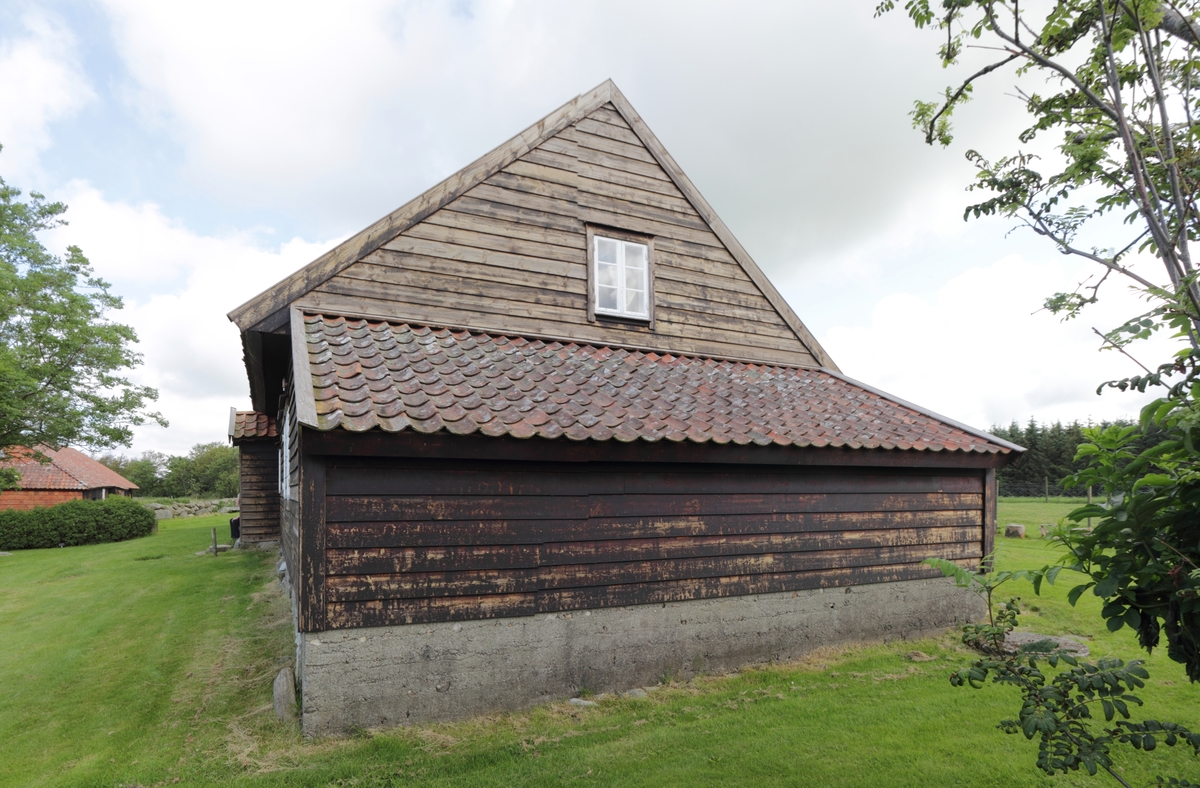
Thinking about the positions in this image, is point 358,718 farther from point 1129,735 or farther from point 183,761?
point 1129,735

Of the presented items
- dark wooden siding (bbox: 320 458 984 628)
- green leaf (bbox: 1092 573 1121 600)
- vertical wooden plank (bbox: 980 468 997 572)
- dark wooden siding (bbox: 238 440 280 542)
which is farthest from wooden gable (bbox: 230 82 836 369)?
dark wooden siding (bbox: 238 440 280 542)

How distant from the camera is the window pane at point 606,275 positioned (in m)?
9.05

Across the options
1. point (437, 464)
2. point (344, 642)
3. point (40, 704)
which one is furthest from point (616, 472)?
point (40, 704)

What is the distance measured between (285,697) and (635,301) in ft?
21.2

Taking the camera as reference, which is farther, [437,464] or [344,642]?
[437,464]

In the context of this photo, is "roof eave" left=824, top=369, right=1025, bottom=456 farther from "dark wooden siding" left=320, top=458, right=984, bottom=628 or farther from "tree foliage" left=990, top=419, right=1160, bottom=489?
"tree foliage" left=990, top=419, right=1160, bottom=489

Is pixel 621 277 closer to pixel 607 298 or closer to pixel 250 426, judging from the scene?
pixel 607 298

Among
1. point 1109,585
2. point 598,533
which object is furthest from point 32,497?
point 1109,585

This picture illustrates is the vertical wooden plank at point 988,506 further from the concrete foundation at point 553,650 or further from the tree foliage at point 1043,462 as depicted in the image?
the tree foliage at point 1043,462

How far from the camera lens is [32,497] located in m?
29.9

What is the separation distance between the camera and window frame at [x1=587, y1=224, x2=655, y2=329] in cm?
882

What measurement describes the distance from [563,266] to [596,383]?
231 centimetres

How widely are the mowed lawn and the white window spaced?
5.09 m

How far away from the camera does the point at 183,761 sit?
4883 millimetres
